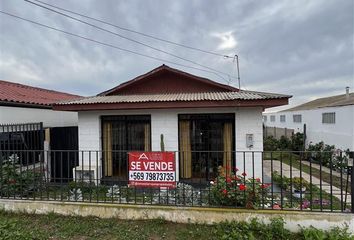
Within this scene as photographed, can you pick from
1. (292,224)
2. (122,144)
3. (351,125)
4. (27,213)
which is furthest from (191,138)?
(351,125)

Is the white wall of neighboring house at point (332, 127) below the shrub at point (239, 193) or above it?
above

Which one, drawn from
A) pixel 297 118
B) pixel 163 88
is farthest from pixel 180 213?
pixel 297 118

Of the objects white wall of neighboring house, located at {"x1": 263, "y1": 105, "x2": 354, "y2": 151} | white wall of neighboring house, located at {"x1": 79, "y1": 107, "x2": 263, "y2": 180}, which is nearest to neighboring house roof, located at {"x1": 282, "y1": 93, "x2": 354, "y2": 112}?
white wall of neighboring house, located at {"x1": 263, "y1": 105, "x2": 354, "y2": 151}

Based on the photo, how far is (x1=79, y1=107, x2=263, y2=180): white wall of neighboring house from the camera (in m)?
6.93

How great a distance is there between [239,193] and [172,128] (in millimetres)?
3249

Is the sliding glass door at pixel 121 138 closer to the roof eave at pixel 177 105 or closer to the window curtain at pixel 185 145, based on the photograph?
the roof eave at pixel 177 105

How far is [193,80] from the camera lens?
27.7 ft

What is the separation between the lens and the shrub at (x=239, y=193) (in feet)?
14.5

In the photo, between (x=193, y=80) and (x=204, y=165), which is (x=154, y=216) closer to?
(x=204, y=165)

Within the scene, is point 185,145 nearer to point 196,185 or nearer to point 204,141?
point 204,141

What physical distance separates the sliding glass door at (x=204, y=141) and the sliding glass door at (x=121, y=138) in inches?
42.9

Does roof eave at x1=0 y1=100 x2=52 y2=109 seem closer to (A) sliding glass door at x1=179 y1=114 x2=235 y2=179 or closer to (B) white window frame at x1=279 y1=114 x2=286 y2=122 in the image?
(A) sliding glass door at x1=179 y1=114 x2=235 y2=179

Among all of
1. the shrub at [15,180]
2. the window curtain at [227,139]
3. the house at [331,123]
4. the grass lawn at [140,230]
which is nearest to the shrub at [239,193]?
the grass lawn at [140,230]

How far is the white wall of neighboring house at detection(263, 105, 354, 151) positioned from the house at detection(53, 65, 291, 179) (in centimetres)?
→ 610
